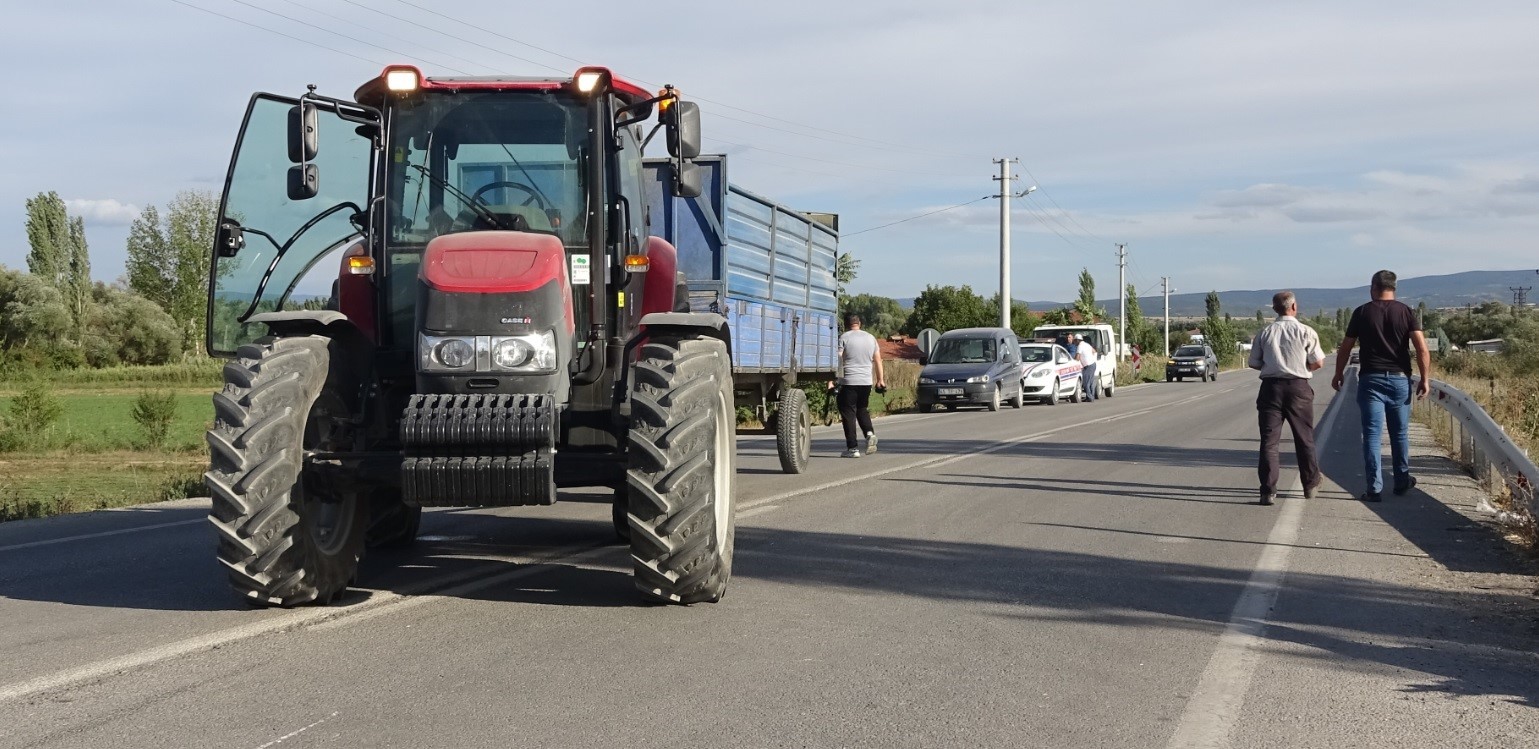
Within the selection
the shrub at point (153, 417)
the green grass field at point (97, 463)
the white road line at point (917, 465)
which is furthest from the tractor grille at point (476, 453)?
the shrub at point (153, 417)

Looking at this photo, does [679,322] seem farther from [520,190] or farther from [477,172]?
[477,172]

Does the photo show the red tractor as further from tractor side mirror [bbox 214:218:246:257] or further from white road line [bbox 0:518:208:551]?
white road line [bbox 0:518:208:551]

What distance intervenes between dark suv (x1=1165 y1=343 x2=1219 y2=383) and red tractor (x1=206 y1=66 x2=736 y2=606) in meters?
52.2

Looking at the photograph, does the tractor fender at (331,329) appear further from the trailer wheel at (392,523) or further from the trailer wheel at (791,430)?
the trailer wheel at (791,430)

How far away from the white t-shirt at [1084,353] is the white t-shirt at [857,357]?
21467 mm

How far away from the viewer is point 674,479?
21.2ft

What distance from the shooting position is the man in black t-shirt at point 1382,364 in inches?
464

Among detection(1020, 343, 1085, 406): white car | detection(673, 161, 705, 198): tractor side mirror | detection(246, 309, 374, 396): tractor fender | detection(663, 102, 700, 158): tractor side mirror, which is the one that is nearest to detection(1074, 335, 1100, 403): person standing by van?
detection(1020, 343, 1085, 406): white car

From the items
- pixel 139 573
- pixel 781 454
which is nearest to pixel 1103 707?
pixel 139 573

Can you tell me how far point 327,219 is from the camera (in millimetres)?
7863

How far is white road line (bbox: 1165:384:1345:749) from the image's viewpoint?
4810 mm

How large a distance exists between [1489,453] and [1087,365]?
25340 mm

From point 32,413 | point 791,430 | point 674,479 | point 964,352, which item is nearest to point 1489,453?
point 791,430

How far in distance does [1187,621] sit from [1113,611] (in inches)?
15.0
